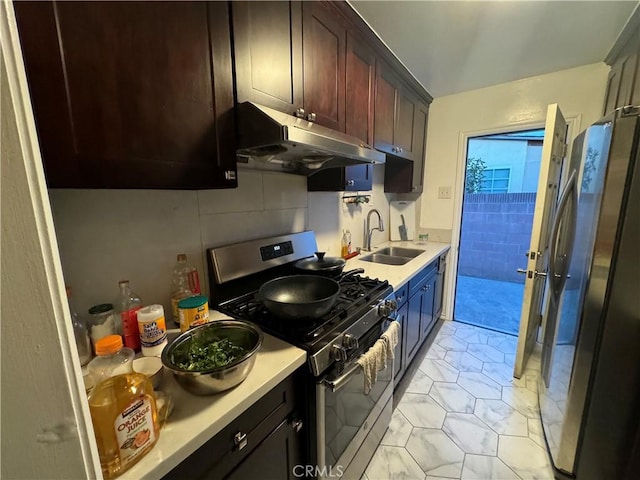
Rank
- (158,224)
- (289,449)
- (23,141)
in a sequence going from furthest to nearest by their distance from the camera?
(158,224), (289,449), (23,141)

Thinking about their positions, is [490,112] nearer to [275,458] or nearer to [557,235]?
[557,235]

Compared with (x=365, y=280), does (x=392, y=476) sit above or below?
below

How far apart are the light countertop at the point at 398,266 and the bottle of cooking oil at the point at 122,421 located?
1.24 meters

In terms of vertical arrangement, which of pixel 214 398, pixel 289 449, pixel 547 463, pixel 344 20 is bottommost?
pixel 547 463

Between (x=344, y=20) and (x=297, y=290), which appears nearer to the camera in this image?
(x=297, y=290)

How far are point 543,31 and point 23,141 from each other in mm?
2460

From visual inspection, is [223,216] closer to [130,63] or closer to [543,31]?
[130,63]

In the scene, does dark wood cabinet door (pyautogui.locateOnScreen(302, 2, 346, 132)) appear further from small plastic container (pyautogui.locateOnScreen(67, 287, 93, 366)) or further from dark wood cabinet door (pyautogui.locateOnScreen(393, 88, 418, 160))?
small plastic container (pyautogui.locateOnScreen(67, 287, 93, 366))

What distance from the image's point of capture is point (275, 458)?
857 millimetres

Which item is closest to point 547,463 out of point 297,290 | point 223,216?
point 297,290

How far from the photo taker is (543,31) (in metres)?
1.63

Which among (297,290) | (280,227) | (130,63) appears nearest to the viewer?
(130,63)

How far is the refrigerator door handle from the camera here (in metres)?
1.37

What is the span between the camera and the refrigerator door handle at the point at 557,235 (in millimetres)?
1372
